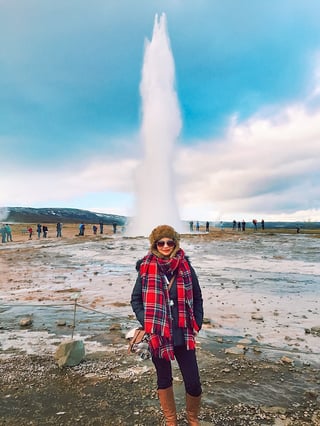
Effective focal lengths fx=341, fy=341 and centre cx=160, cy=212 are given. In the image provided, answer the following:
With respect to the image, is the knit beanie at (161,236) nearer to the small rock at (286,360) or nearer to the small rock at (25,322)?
the small rock at (286,360)

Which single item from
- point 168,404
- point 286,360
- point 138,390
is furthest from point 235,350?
point 168,404

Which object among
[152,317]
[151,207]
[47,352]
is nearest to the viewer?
[152,317]

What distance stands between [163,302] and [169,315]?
16 cm

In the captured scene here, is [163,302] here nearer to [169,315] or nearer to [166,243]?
[169,315]

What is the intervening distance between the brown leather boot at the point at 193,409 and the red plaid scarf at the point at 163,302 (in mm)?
Answer: 581

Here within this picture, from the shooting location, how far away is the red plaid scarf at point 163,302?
362 cm

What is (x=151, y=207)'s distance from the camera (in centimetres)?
4900

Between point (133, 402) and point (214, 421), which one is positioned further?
point (133, 402)

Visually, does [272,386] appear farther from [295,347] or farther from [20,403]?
[20,403]

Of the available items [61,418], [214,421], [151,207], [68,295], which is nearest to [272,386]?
[214,421]

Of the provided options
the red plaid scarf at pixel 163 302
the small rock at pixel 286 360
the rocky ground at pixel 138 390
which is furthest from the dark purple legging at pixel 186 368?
the small rock at pixel 286 360

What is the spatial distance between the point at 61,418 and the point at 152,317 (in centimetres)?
190

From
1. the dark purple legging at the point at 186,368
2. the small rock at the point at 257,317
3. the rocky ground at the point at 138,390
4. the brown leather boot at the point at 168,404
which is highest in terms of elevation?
the dark purple legging at the point at 186,368

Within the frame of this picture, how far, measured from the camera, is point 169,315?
12.1ft
